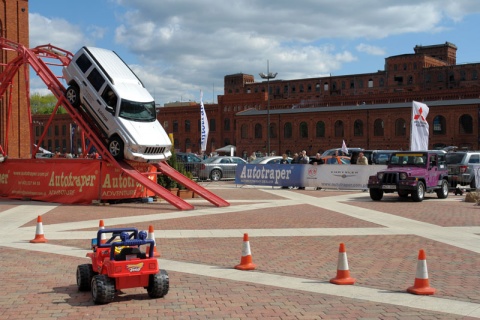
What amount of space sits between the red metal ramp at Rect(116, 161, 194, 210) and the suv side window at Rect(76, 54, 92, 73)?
4063 millimetres

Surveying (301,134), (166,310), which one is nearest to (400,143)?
(301,134)

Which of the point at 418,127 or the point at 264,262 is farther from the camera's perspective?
the point at 418,127

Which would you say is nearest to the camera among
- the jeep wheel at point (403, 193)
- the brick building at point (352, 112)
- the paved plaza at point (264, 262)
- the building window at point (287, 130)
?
the paved plaza at point (264, 262)

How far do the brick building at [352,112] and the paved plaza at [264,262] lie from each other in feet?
140

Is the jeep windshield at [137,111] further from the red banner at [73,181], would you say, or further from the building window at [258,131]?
the building window at [258,131]

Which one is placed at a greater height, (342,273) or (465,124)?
(465,124)

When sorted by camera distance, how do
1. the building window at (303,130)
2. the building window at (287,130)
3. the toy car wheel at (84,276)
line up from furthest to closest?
the building window at (287,130), the building window at (303,130), the toy car wheel at (84,276)

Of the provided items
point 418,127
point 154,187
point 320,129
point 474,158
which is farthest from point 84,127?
point 320,129

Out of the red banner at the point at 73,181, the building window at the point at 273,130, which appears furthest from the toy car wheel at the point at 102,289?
the building window at the point at 273,130

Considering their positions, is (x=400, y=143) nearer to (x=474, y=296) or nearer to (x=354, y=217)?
(x=354, y=217)

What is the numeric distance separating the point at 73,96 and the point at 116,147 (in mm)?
3094

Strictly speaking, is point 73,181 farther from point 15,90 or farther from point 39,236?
point 15,90

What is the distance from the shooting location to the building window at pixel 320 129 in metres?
68.5

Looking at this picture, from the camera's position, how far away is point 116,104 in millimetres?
21344
